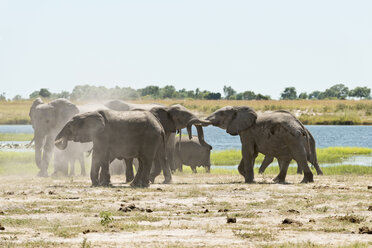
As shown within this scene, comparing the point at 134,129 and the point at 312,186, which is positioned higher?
the point at 134,129

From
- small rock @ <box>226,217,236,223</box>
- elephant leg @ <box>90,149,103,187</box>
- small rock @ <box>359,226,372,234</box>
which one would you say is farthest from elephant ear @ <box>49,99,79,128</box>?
small rock @ <box>359,226,372,234</box>

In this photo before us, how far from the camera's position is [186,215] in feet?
45.8

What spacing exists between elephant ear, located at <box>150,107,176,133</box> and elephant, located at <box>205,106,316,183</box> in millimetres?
1000

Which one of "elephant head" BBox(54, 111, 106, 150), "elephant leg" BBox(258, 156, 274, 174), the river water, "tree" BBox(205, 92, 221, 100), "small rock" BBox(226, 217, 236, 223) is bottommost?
the river water

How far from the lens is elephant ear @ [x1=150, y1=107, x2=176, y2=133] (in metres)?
21.6

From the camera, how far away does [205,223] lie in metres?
12.9

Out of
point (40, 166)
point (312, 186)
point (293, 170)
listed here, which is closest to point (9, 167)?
point (40, 166)

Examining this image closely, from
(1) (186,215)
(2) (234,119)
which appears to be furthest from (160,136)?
(1) (186,215)

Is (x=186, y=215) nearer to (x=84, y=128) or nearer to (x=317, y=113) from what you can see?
(x=84, y=128)

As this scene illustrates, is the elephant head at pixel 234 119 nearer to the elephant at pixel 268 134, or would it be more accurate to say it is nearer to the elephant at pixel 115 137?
the elephant at pixel 268 134

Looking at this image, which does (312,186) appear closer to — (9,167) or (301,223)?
(301,223)

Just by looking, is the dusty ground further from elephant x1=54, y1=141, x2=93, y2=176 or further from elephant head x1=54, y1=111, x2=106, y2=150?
elephant x1=54, y1=141, x2=93, y2=176

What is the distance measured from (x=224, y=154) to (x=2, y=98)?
103584 millimetres

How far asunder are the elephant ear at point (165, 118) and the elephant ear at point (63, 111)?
5746 mm
